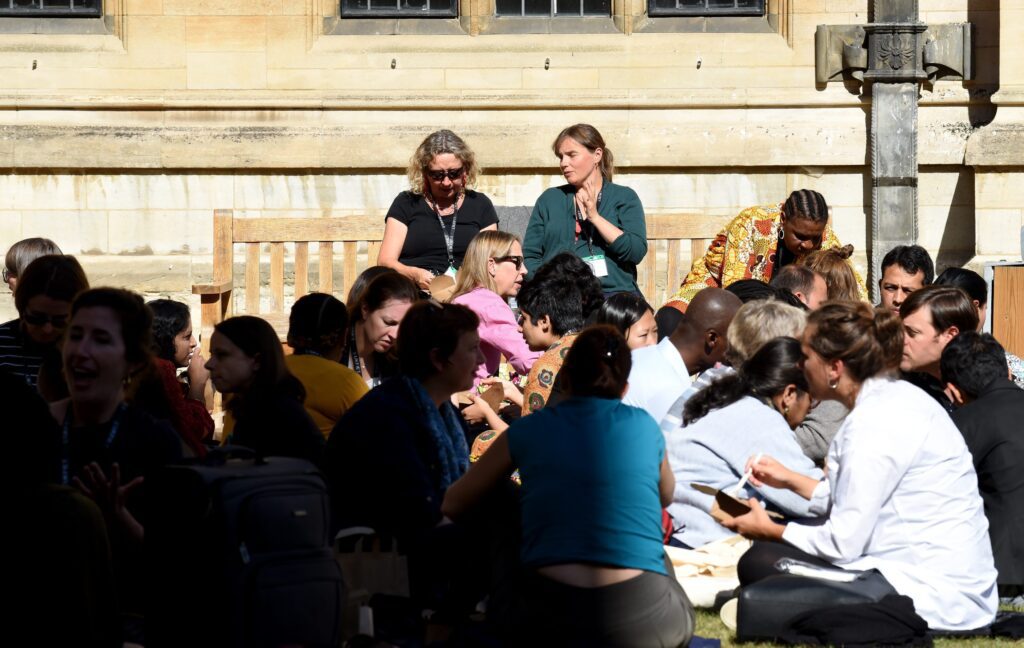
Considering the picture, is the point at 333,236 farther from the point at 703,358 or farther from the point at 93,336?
the point at 93,336

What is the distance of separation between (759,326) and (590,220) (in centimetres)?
248

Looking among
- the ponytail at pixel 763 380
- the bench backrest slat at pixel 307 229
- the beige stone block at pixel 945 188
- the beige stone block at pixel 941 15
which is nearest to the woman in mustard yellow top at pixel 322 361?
the ponytail at pixel 763 380

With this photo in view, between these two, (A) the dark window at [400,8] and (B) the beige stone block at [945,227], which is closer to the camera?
(B) the beige stone block at [945,227]

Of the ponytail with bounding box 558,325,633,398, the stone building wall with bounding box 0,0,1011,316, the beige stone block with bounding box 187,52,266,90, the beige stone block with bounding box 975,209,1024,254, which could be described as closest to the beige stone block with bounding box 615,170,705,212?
the stone building wall with bounding box 0,0,1011,316

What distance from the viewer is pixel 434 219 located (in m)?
9.11

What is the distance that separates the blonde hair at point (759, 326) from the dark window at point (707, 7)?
21.1 feet

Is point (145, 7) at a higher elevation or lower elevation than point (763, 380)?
higher

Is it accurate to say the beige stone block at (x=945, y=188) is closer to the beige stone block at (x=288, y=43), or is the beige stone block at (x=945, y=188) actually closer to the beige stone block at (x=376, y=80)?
the beige stone block at (x=376, y=80)

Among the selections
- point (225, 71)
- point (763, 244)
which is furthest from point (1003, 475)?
point (225, 71)

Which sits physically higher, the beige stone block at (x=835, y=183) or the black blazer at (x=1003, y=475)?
the beige stone block at (x=835, y=183)

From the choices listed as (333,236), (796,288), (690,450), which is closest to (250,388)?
(690,450)

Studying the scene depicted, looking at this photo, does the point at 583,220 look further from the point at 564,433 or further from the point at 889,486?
the point at 564,433

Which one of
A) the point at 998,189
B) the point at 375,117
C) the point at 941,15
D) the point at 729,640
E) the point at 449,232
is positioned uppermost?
the point at 941,15

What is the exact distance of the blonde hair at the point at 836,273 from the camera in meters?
8.40
